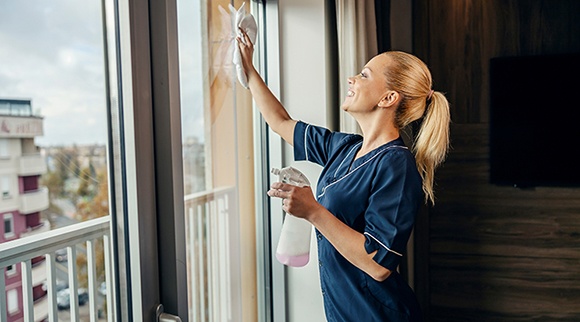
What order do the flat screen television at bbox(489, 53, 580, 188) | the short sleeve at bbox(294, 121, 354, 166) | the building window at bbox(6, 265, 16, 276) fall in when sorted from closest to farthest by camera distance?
the building window at bbox(6, 265, 16, 276), the short sleeve at bbox(294, 121, 354, 166), the flat screen television at bbox(489, 53, 580, 188)

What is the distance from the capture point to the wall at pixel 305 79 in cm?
201

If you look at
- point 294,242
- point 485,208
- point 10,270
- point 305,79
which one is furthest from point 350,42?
point 10,270

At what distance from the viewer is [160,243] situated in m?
1.16

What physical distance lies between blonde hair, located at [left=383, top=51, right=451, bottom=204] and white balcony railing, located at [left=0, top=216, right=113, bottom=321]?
0.93m

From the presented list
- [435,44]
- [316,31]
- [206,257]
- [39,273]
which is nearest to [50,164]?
[39,273]

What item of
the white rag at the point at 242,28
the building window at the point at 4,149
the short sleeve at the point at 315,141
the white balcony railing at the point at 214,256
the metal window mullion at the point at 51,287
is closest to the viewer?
the building window at the point at 4,149

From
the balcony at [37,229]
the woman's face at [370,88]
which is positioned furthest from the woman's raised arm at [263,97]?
the balcony at [37,229]

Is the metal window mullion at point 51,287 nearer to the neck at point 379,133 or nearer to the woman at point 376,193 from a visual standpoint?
the woman at point 376,193

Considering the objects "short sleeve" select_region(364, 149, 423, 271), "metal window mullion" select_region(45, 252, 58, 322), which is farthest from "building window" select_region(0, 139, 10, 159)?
"short sleeve" select_region(364, 149, 423, 271)

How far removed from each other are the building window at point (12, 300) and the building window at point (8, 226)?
0.29 metres

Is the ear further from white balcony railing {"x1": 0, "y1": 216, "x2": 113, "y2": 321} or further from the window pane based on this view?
white balcony railing {"x1": 0, "y1": 216, "x2": 113, "y2": 321}

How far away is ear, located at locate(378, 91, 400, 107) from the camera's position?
4.64 feet

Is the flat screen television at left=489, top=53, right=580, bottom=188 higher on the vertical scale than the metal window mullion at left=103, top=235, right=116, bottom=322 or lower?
higher

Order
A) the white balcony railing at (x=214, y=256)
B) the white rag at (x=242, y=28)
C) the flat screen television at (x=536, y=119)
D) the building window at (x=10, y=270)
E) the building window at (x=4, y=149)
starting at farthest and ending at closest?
the flat screen television at (x=536, y=119) < the white balcony railing at (x=214, y=256) < the white rag at (x=242, y=28) < the building window at (x=10, y=270) < the building window at (x=4, y=149)
